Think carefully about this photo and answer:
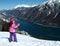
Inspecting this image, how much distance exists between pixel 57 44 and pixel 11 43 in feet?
11.5

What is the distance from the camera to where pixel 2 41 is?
1596 centimetres

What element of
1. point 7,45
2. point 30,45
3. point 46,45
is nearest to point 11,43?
point 7,45

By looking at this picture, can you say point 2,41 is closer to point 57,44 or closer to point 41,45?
point 41,45

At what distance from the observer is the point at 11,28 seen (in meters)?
15.7

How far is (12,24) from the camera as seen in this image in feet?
51.3

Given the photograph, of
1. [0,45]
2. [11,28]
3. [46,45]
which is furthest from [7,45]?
[46,45]

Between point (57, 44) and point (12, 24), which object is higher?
point (12, 24)

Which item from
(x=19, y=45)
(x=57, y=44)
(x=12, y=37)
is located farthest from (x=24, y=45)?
(x=57, y=44)

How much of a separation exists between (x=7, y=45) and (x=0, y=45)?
0.51 metres

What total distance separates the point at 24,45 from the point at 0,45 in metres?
1.76

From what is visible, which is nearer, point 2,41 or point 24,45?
point 24,45

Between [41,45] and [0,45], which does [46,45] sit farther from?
[0,45]

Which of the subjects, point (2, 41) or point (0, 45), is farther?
point (2, 41)

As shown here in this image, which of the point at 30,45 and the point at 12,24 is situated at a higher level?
the point at 12,24
